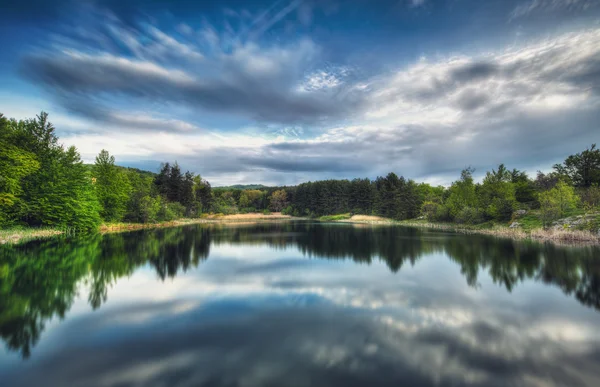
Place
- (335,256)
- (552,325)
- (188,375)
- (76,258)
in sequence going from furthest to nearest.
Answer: (335,256)
(76,258)
(552,325)
(188,375)

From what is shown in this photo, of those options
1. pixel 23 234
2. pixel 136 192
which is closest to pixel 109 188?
pixel 136 192

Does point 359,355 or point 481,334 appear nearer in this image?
point 359,355

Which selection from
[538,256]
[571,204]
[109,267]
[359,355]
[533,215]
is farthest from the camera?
[533,215]

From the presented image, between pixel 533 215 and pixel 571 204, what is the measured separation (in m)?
5.34

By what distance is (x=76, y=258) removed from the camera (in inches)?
671

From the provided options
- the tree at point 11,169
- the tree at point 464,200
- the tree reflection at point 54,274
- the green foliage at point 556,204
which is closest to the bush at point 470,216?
the tree at point 464,200

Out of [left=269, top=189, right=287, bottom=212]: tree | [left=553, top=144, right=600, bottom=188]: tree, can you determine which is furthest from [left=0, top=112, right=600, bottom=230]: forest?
[left=269, top=189, right=287, bottom=212]: tree

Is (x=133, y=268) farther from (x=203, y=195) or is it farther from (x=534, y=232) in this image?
(x=203, y=195)

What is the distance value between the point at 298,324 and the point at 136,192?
48.5 m

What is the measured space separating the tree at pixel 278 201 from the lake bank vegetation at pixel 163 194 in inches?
1740

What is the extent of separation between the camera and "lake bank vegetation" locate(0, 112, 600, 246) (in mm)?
27188

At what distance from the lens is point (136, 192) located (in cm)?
4775

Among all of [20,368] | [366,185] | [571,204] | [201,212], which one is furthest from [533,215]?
[201,212]

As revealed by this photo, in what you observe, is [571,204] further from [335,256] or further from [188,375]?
[188,375]
